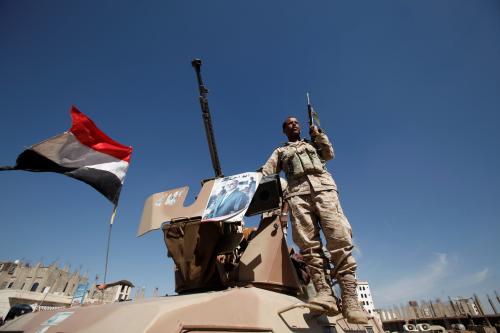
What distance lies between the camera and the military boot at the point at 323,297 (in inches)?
100

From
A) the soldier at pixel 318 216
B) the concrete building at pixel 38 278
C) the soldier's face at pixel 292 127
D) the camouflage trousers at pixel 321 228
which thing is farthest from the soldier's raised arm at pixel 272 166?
the concrete building at pixel 38 278

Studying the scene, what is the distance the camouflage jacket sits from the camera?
355cm

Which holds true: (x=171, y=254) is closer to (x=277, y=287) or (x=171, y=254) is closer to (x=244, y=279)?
(x=244, y=279)

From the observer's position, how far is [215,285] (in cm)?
334

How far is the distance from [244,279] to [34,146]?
458 cm

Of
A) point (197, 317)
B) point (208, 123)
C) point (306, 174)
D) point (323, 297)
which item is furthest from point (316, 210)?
point (208, 123)

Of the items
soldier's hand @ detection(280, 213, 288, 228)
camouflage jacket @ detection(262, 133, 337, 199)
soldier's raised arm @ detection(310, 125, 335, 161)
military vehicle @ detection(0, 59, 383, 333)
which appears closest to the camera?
military vehicle @ detection(0, 59, 383, 333)

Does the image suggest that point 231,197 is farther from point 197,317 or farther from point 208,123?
point 208,123

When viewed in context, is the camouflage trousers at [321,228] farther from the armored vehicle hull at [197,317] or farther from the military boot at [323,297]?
the armored vehicle hull at [197,317]

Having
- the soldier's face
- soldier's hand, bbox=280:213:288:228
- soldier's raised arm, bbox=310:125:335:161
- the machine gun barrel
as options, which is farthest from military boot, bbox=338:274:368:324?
the machine gun barrel

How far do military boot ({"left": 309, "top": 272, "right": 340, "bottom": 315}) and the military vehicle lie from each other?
0.06 metres

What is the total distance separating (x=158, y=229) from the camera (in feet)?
10.5

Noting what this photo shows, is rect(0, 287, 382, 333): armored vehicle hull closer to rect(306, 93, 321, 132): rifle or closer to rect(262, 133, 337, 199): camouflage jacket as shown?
rect(262, 133, 337, 199): camouflage jacket

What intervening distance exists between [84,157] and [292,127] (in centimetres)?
469
